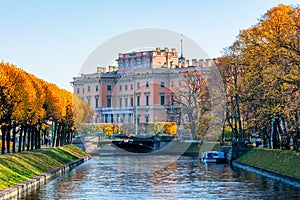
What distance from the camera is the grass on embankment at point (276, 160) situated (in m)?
40.3

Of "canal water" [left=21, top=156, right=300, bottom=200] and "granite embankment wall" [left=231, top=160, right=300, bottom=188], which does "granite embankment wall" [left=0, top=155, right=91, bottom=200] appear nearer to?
"canal water" [left=21, top=156, right=300, bottom=200]

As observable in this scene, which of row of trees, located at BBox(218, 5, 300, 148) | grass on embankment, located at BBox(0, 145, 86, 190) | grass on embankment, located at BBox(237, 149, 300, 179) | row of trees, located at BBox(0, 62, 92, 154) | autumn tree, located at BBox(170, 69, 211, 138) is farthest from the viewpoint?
autumn tree, located at BBox(170, 69, 211, 138)

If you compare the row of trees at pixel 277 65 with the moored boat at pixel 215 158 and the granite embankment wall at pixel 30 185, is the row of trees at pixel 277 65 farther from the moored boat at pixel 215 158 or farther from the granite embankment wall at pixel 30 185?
the moored boat at pixel 215 158

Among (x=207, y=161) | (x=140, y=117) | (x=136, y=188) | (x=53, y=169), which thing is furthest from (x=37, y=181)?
(x=140, y=117)

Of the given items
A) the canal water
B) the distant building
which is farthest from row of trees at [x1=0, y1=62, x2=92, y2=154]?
the distant building

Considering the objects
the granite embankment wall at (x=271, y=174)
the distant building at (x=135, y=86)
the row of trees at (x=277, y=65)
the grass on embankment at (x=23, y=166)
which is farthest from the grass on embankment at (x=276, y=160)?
the distant building at (x=135, y=86)

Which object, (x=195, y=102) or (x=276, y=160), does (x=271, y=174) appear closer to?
(x=276, y=160)

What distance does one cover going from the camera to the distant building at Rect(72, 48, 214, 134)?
14462 centimetres

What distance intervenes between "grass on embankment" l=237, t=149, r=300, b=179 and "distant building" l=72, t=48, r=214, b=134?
267ft

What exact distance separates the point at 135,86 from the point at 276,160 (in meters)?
105

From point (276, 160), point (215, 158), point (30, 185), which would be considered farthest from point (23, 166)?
point (215, 158)

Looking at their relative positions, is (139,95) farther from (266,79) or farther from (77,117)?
(266,79)

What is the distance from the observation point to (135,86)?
150 metres

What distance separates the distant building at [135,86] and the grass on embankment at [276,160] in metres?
81.3
